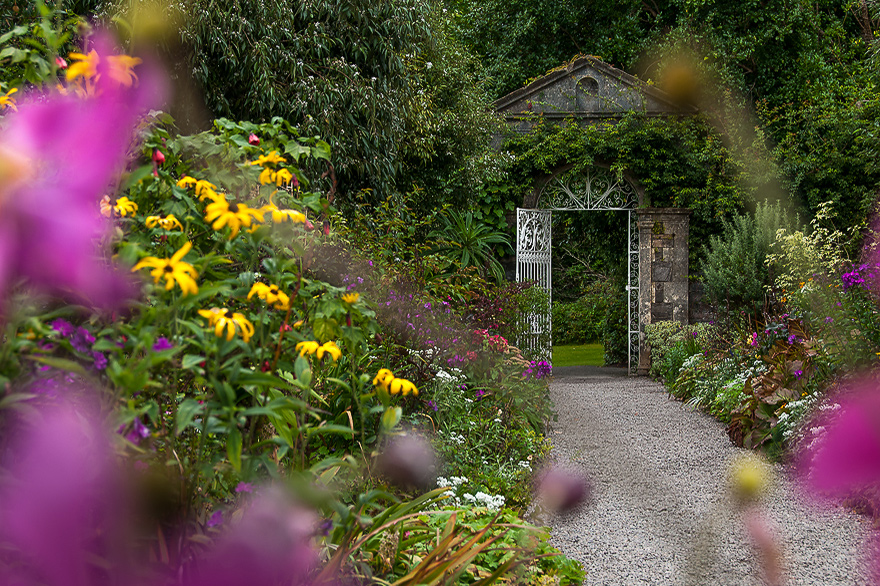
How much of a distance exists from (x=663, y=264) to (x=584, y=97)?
7.34 ft

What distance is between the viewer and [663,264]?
841cm

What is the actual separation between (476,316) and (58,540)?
5.04 meters

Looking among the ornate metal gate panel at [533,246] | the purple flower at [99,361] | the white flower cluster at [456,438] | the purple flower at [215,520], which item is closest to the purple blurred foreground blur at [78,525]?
the purple flower at [99,361]

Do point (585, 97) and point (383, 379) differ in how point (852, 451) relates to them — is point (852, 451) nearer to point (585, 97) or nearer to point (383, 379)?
point (383, 379)

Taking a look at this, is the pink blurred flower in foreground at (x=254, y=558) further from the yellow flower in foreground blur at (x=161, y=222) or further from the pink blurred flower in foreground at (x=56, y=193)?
the yellow flower in foreground blur at (x=161, y=222)

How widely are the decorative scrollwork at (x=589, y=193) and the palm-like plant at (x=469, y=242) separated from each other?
1.02 metres

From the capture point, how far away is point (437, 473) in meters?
3.16

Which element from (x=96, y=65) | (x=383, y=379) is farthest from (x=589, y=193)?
(x=96, y=65)

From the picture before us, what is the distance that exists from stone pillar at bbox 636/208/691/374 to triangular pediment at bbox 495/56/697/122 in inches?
50.9

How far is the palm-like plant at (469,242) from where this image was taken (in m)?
7.85

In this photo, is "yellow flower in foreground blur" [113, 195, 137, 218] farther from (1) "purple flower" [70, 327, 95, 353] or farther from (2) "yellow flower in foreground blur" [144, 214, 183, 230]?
(1) "purple flower" [70, 327, 95, 353]

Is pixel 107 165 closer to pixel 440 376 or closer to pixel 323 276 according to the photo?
pixel 440 376

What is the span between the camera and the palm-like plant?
7848mm

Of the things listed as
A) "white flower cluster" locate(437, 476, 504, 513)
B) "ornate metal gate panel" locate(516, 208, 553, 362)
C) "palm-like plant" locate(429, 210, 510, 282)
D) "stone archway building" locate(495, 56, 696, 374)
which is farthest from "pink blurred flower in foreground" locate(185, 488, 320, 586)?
"stone archway building" locate(495, 56, 696, 374)
